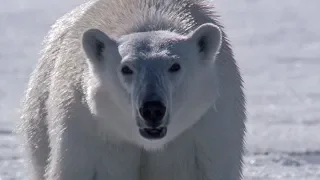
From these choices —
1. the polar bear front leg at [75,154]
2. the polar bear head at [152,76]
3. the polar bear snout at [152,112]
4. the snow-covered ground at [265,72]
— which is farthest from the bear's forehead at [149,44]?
the snow-covered ground at [265,72]

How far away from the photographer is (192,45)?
14.3ft

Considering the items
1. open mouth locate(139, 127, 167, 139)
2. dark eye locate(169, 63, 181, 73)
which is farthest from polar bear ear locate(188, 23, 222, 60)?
open mouth locate(139, 127, 167, 139)

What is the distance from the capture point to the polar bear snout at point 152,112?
3.91 m

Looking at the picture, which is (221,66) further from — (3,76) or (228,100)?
(3,76)

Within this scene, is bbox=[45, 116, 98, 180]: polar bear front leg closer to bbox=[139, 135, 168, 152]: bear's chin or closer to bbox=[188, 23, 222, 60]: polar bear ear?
bbox=[139, 135, 168, 152]: bear's chin

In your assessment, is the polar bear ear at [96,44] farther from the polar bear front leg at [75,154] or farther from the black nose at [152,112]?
the black nose at [152,112]

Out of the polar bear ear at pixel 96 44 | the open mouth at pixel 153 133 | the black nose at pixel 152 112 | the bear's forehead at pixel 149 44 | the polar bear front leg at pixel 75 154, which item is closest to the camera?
the black nose at pixel 152 112

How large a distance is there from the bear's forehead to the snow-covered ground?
2.64 metres

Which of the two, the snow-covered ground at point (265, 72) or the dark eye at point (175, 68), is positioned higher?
the dark eye at point (175, 68)

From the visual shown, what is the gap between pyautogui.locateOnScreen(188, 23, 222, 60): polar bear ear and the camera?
435cm

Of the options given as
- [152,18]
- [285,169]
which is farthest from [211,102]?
[285,169]

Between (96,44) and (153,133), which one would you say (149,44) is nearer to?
(96,44)

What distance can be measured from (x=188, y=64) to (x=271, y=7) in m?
9.41

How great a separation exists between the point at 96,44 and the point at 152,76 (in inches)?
17.3
